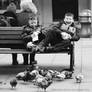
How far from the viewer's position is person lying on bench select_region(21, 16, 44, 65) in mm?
8617

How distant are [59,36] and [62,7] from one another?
1409 centimetres

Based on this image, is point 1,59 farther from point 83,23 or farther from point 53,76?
point 83,23

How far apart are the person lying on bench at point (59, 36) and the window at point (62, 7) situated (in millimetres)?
13332

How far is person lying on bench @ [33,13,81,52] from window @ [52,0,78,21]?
13332 millimetres

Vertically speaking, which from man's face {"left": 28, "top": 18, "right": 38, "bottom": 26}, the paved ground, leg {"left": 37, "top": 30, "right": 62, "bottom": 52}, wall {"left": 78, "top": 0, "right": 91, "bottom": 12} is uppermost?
wall {"left": 78, "top": 0, "right": 91, "bottom": 12}

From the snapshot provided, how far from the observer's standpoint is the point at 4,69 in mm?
9695

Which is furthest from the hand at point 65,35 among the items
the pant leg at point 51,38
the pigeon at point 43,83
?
the pigeon at point 43,83

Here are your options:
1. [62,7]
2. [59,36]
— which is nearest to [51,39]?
[59,36]

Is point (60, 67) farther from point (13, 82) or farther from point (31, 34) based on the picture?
point (13, 82)

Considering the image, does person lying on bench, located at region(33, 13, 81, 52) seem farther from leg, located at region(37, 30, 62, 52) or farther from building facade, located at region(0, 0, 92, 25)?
building facade, located at region(0, 0, 92, 25)

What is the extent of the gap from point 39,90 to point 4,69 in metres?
2.60

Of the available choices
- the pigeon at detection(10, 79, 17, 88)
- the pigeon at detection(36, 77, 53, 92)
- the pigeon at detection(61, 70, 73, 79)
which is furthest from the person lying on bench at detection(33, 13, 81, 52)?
the pigeon at detection(36, 77, 53, 92)

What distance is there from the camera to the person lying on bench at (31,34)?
339 inches

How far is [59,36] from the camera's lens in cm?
880
